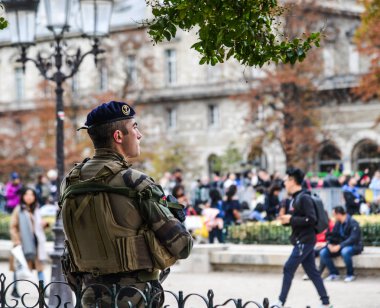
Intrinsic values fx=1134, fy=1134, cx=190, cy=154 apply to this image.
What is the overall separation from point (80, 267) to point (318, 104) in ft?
162

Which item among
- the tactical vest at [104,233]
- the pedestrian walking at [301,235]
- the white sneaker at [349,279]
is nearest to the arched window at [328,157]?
the white sneaker at [349,279]

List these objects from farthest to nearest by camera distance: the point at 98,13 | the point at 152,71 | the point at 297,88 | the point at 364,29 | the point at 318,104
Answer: the point at 152,71 < the point at 318,104 < the point at 297,88 < the point at 364,29 < the point at 98,13

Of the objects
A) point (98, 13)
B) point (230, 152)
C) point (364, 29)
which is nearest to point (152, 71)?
point (230, 152)

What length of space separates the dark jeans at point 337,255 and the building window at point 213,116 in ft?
162

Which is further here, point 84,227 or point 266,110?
point 266,110

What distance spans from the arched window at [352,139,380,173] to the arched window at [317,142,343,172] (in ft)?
2.55

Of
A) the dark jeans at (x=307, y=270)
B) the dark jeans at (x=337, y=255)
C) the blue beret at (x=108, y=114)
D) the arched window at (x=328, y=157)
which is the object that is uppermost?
the blue beret at (x=108, y=114)

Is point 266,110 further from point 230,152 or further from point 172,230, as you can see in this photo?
point 172,230

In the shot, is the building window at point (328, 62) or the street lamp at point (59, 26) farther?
the building window at point (328, 62)

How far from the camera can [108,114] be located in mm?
6250

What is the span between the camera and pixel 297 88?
170ft

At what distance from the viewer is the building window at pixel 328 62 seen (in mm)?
56981

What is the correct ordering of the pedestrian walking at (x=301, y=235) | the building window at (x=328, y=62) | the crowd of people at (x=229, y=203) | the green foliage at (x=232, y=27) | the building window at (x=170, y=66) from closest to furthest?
the green foliage at (x=232, y=27) < the pedestrian walking at (x=301, y=235) < the crowd of people at (x=229, y=203) < the building window at (x=328, y=62) < the building window at (x=170, y=66)

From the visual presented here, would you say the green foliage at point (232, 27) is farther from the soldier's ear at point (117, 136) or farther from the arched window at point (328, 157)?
the arched window at point (328, 157)
